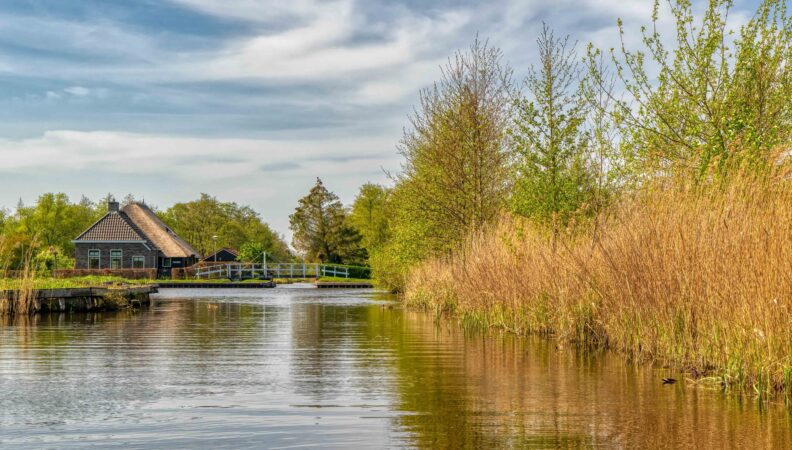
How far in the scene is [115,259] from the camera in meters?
70.5

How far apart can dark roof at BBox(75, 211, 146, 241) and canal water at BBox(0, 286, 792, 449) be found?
181 ft

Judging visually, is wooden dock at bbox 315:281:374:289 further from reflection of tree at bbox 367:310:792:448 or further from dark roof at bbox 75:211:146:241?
reflection of tree at bbox 367:310:792:448

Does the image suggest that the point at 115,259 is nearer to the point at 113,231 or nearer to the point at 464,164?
the point at 113,231

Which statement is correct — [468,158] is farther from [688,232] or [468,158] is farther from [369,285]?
[369,285]

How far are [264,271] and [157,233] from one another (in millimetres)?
12204

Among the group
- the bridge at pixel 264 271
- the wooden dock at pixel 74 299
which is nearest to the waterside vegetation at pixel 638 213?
the wooden dock at pixel 74 299

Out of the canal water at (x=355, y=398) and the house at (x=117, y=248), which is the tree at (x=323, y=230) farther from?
the canal water at (x=355, y=398)

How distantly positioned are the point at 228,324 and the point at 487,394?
46.7 feet

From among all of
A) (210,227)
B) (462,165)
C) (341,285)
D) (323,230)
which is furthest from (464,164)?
(210,227)

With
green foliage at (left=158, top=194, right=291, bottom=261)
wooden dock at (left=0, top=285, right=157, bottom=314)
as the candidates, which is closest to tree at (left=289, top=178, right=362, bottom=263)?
green foliage at (left=158, top=194, right=291, bottom=261)

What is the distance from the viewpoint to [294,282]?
7338 centimetres

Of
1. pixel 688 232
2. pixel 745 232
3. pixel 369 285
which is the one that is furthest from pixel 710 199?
pixel 369 285

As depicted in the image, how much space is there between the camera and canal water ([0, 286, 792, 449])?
7.68 m

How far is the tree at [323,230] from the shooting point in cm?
8938
